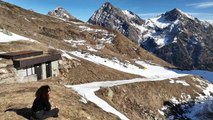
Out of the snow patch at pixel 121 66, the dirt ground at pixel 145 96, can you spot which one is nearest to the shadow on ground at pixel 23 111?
the dirt ground at pixel 145 96

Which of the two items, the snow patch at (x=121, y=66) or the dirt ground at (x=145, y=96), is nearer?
the dirt ground at (x=145, y=96)

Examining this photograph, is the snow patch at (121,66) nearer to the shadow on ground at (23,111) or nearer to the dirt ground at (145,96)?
the dirt ground at (145,96)

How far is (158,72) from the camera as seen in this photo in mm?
76250

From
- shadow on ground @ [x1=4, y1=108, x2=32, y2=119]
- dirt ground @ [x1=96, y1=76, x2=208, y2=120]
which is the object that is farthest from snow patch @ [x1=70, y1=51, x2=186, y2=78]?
shadow on ground @ [x1=4, y1=108, x2=32, y2=119]

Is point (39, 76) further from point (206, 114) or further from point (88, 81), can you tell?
point (206, 114)

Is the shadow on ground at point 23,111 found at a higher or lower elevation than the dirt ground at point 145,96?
higher

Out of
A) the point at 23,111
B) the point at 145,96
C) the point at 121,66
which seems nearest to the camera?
the point at 23,111

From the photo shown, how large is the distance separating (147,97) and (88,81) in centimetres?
930

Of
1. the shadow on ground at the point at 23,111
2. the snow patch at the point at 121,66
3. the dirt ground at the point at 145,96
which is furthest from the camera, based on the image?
the snow patch at the point at 121,66

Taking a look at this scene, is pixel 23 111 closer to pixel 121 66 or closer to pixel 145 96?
pixel 145 96

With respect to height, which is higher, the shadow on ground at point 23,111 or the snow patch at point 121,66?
the shadow on ground at point 23,111

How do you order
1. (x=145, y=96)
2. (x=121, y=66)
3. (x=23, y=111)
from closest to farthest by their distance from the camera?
(x=23, y=111)
(x=145, y=96)
(x=121, y=66)

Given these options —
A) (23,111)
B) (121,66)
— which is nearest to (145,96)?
(121,66)

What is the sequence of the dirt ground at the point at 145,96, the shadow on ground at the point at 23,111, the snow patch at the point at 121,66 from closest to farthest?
1. the shadow on ground at the point at 23,111
2. the dirt ground at the point at 145,96
3. the snow patch at the point at 121,66
